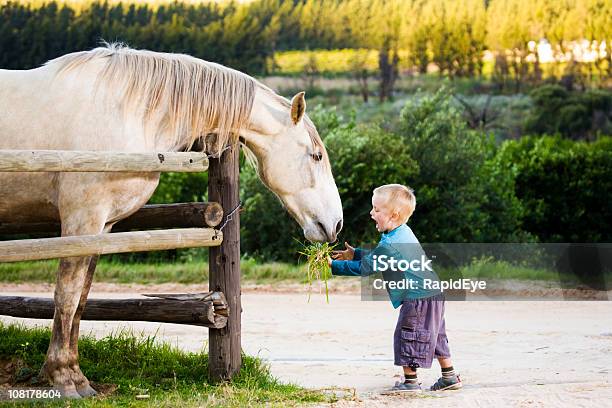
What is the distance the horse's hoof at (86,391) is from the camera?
195 inches

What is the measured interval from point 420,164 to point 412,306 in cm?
818

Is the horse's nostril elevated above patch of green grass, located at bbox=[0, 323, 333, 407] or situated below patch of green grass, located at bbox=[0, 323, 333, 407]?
above

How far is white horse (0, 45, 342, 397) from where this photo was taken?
4.82 metres

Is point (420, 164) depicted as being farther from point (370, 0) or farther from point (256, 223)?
point (370, 0)

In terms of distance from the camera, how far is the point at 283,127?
529cm

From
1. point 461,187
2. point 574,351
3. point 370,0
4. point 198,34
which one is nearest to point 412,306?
point 574,351

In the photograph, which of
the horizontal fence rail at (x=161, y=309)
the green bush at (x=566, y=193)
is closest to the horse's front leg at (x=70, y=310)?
the horizontal fence rail at (x=161, y=309)

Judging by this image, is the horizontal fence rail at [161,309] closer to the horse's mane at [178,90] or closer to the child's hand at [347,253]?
the child's hand at [347,253]

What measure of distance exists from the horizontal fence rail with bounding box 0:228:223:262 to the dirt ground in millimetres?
1220

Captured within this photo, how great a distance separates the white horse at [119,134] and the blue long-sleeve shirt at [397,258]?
0.19 m

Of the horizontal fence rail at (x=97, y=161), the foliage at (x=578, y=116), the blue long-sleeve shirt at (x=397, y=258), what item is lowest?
the blue long-sleeve shirt at (x=397, y=258)

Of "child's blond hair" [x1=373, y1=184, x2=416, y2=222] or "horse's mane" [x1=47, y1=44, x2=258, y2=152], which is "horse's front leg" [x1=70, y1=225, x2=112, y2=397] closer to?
"horse's mane" [x1=47, y1=44, x2=258, y2=152]

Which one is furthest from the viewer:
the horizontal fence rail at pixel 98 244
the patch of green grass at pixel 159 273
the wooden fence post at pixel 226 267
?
the patch of green grass at pixel 159 273

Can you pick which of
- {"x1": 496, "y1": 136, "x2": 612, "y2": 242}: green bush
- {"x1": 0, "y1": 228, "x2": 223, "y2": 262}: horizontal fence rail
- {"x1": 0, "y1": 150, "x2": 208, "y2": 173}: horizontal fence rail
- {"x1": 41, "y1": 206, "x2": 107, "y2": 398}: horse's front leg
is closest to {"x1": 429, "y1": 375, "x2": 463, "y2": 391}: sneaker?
{"x1": 0, "y1": 228, "x2": 223, "y2": 262}: horizontal fence rail
